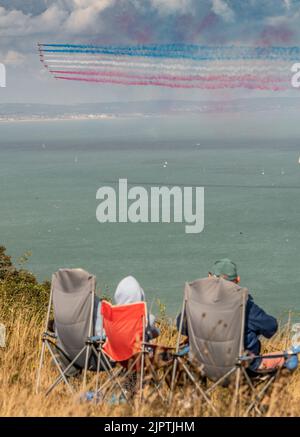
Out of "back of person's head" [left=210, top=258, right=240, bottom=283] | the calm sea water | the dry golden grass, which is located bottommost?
the dry golden grass

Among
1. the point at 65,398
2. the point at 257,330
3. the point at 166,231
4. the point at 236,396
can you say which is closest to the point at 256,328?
the point at 257,330

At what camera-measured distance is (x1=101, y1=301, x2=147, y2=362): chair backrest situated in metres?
4.79

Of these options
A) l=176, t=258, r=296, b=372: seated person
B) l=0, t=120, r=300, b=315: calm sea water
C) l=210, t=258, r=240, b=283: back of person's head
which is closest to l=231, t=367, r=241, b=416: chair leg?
l=176, t=258, r=296, b=372: seated person

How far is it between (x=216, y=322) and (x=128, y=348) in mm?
579

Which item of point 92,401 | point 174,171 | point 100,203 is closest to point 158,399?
point 92,401

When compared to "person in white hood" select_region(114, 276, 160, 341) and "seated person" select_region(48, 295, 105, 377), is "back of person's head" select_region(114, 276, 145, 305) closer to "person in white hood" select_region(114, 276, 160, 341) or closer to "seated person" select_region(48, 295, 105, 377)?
"person in white hood" select_region(114, 276, 160, 341)

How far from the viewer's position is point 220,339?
4.55 metres

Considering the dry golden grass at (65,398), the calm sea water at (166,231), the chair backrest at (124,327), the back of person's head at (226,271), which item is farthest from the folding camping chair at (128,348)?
the calm sea water at (166,231)

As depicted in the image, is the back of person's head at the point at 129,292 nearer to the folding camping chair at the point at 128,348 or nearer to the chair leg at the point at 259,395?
the folding camping chair at the point at 128,348

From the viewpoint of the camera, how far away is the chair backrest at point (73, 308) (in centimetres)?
492

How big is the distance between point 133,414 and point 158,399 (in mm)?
440

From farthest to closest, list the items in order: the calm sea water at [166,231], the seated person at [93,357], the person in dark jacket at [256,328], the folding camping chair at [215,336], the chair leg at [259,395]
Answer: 1. the calm sea water at [166,231]
2. the seated person at [93,357]
3. the person in dark jacket at [256,328]
4. the folding camping chair at [215,336]
5. the chair leg at [259,395]

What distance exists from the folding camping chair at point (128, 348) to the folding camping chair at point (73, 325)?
0.28 feet

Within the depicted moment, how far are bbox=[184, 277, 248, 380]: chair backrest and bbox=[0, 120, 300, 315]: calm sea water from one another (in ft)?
35.4
